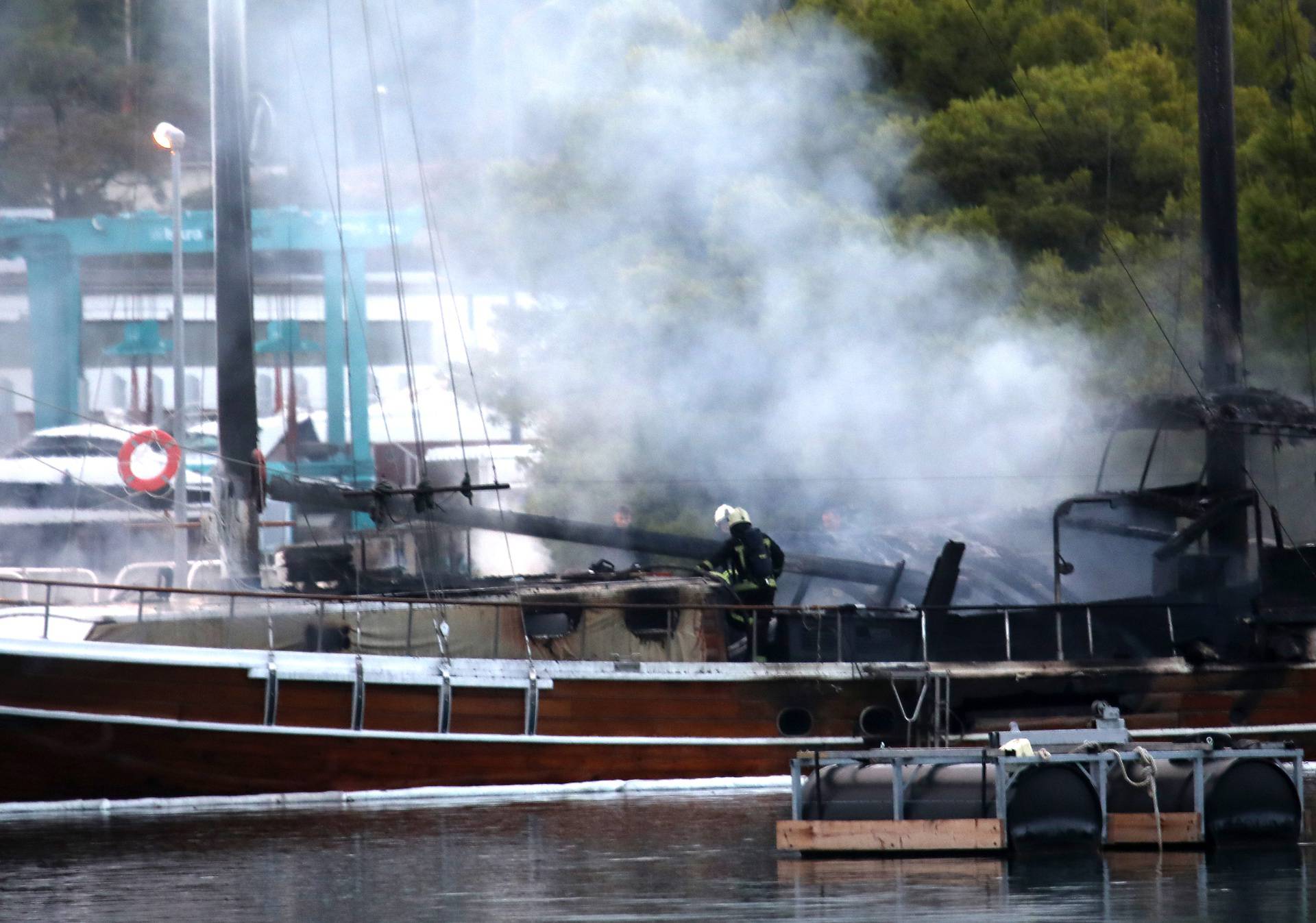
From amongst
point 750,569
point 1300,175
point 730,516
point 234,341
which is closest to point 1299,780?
point 750,569

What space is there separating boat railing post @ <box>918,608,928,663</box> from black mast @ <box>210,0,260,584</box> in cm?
558

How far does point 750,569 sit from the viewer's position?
1599 cm

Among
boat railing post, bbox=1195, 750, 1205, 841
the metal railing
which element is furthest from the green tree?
boat railing post, bbox=1195, 750, 1205, 841

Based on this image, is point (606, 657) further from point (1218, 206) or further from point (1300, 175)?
point (1300, 175)

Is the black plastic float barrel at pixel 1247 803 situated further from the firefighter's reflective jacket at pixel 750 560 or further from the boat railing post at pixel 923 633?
the firefighter's reflective jacket at pixel 750 560

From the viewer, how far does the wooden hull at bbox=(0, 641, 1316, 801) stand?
13664 millimetres

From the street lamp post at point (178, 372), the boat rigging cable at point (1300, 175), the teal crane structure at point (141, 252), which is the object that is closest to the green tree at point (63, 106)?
the teal crane structure at point (141, 252)

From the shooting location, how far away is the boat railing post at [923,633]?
621 inches

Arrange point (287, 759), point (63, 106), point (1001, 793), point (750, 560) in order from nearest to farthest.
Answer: point (1001, 793), point (287, 759), point (750, 560), point (63, 106)

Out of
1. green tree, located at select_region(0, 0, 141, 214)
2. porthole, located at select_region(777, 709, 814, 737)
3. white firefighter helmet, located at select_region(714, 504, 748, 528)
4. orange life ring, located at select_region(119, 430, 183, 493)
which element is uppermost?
green tree, located at select_region(0, 0, 141, 214)

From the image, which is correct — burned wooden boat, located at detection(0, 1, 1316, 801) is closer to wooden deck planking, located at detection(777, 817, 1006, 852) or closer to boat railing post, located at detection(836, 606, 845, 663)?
boat railing post, located at detection(836, 606, 845, 663)

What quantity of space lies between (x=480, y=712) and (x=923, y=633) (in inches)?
150

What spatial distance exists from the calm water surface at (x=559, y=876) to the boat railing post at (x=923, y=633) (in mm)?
3190

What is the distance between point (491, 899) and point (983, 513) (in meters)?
11.3
